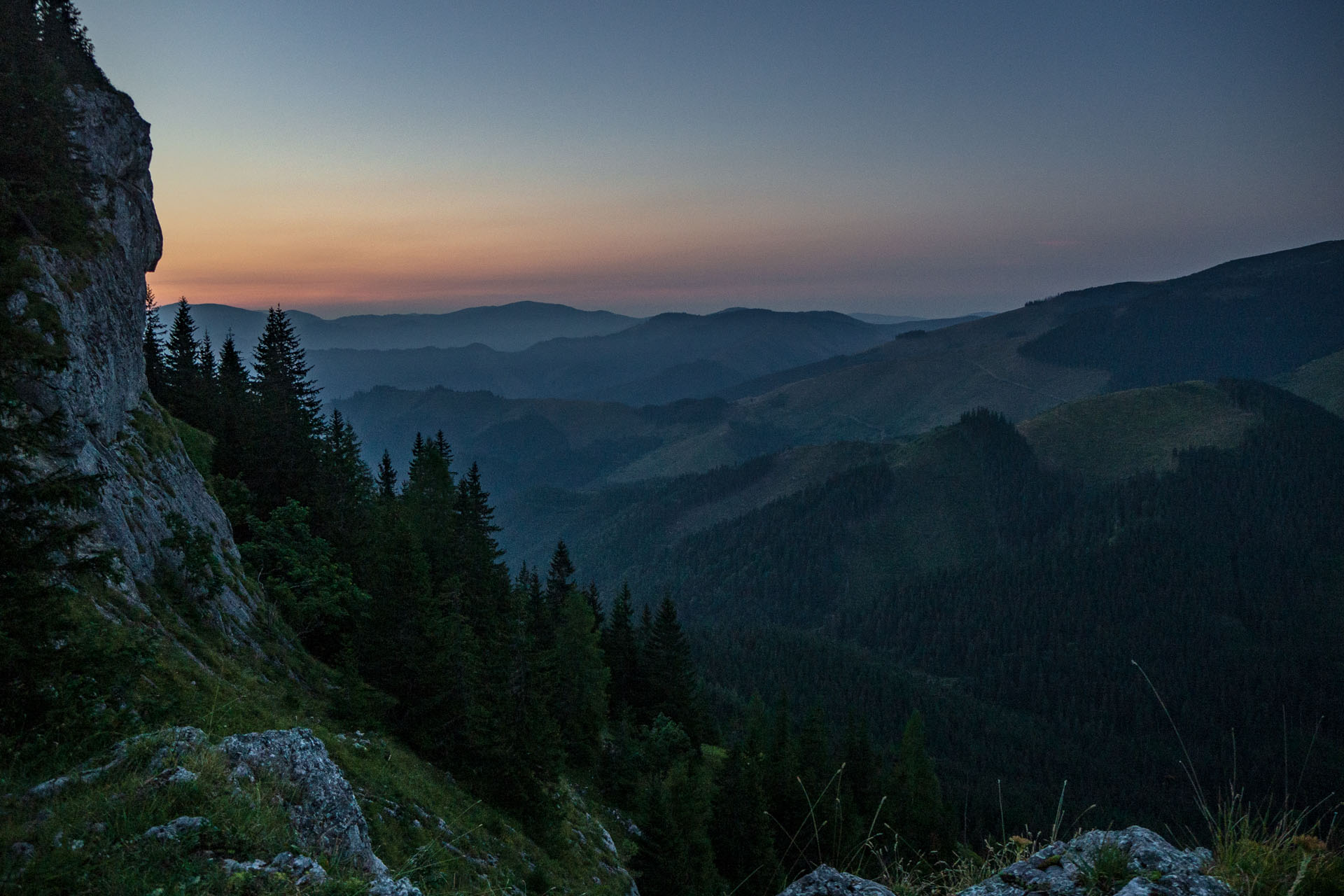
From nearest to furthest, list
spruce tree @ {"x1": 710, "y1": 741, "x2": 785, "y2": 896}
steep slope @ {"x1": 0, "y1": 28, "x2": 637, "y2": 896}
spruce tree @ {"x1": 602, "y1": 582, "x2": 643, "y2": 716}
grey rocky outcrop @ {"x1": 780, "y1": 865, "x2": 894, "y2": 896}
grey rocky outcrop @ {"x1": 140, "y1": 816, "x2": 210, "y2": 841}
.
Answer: grey rocky outcrop @ {"x1": 140, "y1": 816, "x2": 210, "y2": 841}, steep slope @ {"x1": 0, "y1": 28, "x2": 637, "y2": 896}, grey rocky outcrop @ {"x1": 780, "y1": 865, "x2": 894, "y2": 896}, spruce tree @ {"x1": 710, "y1": 741, "x2": 785, "y2": 896}, spruce tree @ {"x1": 602, "y1": 582, "x2": 643, "y2": 716}

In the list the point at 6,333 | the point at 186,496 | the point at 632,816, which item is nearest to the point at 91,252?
the point at 186,496

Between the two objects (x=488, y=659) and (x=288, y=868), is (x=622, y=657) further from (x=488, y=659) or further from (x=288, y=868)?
(x=288, y=868)

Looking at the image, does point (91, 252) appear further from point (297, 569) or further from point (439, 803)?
point (439, 803)

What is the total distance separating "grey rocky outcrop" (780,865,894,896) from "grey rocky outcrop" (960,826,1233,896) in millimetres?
926

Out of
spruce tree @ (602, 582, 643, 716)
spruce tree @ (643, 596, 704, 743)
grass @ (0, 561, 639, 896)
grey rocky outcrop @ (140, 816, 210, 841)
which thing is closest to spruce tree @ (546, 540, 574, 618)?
spruce tree @ (602, 582, 643, 716)

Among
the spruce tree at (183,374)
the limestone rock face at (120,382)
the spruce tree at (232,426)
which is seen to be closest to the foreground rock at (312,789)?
the limestone rock face at (120,382)

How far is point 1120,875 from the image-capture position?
5.33 m

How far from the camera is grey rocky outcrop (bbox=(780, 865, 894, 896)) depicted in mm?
6352

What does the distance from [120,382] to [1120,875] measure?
30.5m

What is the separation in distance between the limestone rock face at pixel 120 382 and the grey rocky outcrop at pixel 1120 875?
63.3ft

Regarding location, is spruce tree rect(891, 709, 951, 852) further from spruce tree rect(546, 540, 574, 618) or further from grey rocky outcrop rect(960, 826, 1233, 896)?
grey rocky outcrop rect(960, 826, 1233, 896)

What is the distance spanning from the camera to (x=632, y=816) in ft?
130

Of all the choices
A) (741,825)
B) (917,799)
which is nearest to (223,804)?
(741,825)

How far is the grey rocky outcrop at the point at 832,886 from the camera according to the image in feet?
20.8
